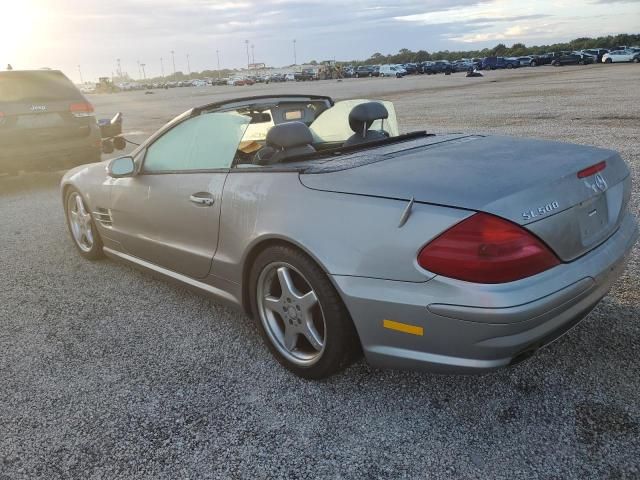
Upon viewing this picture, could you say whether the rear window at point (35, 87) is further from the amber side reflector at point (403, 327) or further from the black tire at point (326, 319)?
the amber side reflector at point (403, 327)

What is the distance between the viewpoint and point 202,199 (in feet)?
10.3

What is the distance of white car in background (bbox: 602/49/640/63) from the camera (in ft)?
158

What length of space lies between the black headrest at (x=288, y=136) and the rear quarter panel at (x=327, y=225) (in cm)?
26

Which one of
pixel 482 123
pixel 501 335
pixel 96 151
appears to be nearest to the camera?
pixel 501 335

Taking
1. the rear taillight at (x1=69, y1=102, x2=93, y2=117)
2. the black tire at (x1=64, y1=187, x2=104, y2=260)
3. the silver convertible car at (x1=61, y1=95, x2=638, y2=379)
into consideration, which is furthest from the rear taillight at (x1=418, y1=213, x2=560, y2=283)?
the rear taillight at (x1=69, y1=102, x2=93, y2=117)

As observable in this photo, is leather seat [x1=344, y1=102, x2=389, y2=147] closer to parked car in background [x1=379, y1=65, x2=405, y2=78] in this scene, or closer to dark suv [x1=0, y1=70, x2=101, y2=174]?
dark suv [x1=0, y1=70, x2=101, y2=174]

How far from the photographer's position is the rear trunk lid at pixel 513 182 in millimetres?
2143

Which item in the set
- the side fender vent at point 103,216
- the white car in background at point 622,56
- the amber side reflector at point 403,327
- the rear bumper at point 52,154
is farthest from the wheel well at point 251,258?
the white car in background at point 622,56

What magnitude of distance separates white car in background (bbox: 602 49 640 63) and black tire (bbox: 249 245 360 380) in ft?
183

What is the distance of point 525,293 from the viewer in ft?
6.75

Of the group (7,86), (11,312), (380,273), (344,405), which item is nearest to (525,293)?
(380,273)

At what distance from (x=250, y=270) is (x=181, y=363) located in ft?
2.24

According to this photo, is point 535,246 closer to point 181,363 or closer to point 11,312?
point 181,363

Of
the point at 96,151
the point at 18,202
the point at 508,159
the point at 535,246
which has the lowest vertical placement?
the point at 18,202
